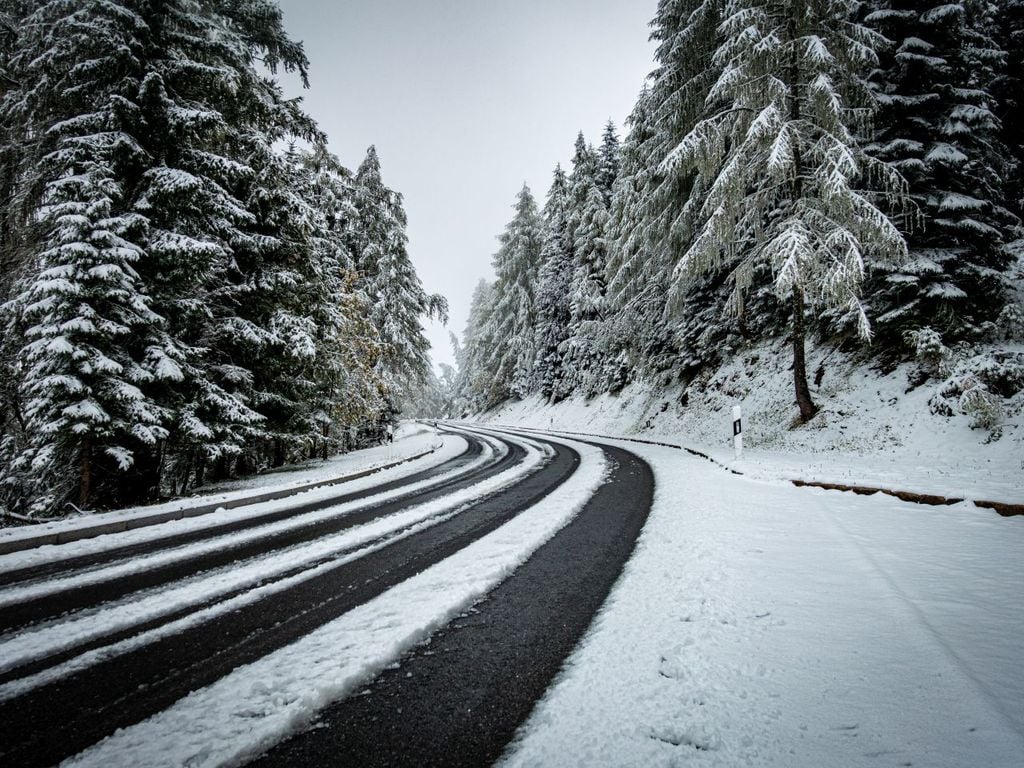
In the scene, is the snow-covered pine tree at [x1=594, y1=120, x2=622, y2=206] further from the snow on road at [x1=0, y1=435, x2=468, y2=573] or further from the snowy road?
the snowy road

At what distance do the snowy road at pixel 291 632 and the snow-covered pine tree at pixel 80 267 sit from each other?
2962mm

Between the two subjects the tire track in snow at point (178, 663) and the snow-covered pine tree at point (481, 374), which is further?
the snow-covered pine tree at point (481, 374)

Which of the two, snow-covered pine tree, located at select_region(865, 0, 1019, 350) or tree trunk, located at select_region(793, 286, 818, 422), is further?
tree trunk, located at select_region(793, 286, 818, 422)

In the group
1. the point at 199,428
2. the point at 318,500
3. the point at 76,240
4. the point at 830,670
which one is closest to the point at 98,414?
the point at 199,428

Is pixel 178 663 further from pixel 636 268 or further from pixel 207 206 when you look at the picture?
pixel 636 268

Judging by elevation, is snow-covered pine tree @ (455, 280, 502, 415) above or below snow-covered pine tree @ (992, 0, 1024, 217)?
A: below

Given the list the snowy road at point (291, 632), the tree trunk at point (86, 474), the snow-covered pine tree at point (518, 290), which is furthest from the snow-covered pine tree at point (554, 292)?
the snowy road at point (291, 632)

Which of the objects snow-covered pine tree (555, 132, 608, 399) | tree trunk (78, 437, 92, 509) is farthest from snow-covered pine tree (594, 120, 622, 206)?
tree trunk (78, 437, 92, 509)

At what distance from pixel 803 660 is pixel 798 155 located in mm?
12914

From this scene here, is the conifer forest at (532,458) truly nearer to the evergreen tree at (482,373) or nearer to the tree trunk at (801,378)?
the tree trunk at (801,378)

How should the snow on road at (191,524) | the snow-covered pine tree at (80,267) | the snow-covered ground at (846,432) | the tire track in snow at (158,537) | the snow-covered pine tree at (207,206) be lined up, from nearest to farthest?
the tire track in snow at (158,537), the snow on road at (191,524), the snow-covered pine tree at (80,267), the snow-covered ground at (846,432), the snow-covered pine tree at (207,206)

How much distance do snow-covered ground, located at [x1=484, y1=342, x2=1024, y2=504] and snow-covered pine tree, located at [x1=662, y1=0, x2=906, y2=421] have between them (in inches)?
43.7

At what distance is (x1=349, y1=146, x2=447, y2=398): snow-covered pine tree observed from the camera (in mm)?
19859

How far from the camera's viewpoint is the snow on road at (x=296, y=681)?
4.93 feet
